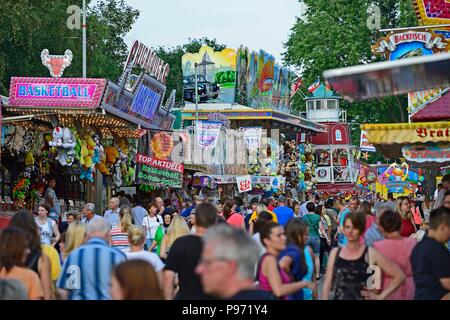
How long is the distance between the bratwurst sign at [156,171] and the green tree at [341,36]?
19.3 meters

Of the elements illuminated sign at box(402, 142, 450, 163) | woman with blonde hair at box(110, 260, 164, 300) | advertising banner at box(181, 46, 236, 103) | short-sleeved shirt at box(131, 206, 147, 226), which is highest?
advertising banner at box(181, 46, 236, 103)

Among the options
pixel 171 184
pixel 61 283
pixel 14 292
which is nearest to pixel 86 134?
pixel 171 184

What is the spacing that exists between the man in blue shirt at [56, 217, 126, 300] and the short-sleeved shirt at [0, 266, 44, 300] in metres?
0.53

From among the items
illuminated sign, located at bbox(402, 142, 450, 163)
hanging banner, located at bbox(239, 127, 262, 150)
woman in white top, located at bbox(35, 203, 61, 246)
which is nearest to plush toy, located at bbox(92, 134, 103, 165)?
woman in white top, located at bbox(35, 203, 61, 246)

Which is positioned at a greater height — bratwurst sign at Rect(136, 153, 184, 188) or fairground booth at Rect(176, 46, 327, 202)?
fairground booth at Rect(176, 46, 327, 202)

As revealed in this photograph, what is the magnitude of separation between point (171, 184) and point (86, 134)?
6.73 meters

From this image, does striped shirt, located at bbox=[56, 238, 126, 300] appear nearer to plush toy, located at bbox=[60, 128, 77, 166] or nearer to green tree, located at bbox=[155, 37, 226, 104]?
plush toy, located at bbox=[60, 128, 77, 166]

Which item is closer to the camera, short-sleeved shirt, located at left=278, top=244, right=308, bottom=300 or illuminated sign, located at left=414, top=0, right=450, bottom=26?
short-sleeved shirt, located at left=278, top=244, right=308, bottom=300

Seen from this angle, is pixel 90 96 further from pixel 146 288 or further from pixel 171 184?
pixel 146 288

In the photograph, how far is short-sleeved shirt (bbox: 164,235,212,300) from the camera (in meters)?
8.43

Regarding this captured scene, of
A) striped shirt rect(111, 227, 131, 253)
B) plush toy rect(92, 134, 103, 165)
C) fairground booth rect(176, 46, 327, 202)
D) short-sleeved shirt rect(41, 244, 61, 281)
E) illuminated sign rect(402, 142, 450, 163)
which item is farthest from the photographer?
fairground booth rect(176, 46, 327, 202)

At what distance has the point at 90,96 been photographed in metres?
24.0

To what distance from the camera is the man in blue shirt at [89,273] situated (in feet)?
28.1

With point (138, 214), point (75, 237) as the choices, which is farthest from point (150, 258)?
point (138, 214)
